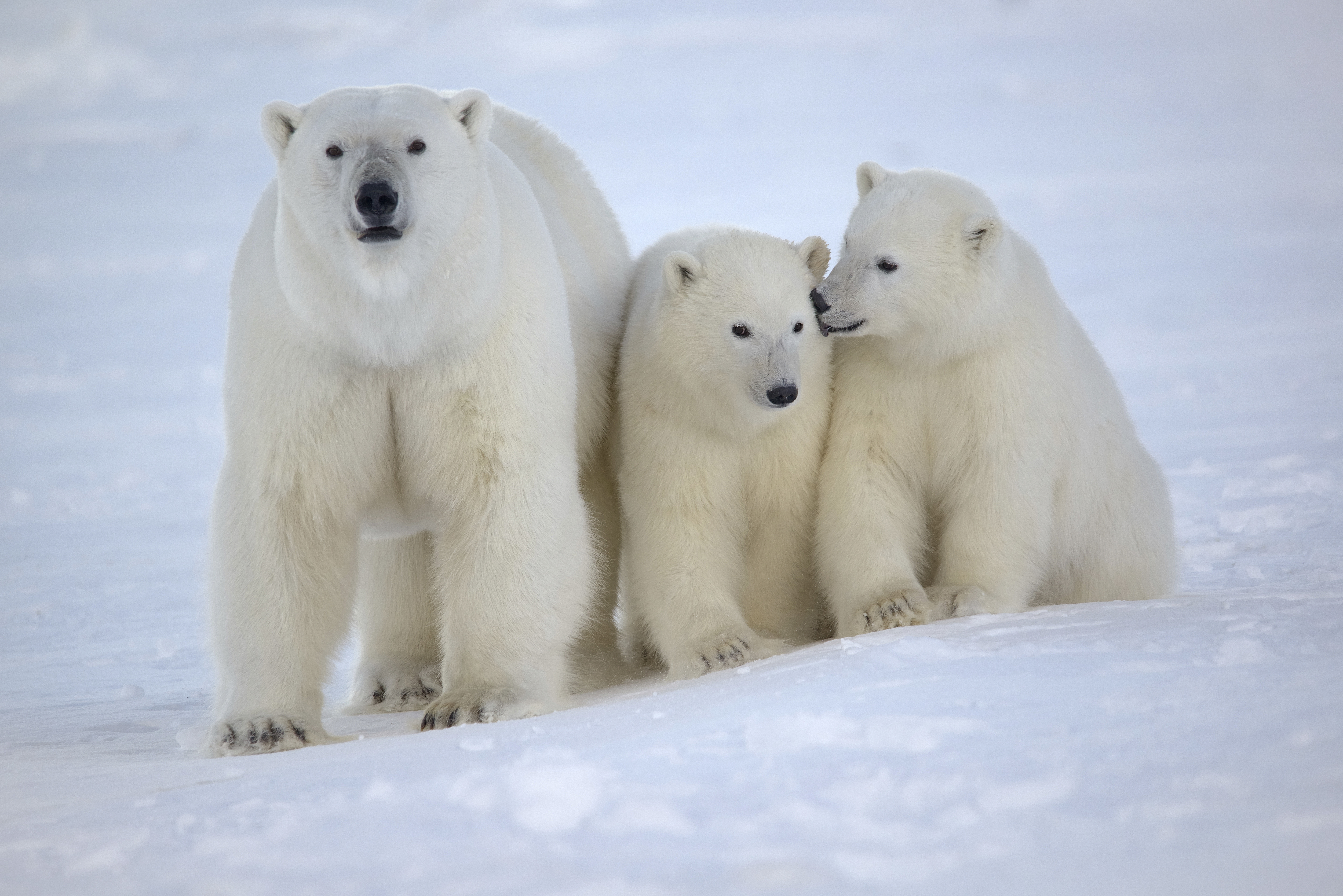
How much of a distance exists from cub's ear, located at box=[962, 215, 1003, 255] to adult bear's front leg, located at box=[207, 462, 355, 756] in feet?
7.43

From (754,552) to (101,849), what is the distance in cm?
274

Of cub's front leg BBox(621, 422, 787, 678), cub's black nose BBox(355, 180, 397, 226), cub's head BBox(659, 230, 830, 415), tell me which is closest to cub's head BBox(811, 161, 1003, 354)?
cub's head BBox(659, 230, 830, 415)

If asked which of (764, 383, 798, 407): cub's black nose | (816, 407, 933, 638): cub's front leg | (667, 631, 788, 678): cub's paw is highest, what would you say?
(764, 383, 798, 407): cub's black nose

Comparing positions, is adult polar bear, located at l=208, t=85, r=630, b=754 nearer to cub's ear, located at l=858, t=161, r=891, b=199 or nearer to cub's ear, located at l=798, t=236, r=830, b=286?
cub's ear, located at l=798, t=236, r=830, b=286

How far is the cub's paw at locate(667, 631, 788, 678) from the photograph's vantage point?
4.38 meters

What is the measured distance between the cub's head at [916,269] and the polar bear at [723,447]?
17 centimetres

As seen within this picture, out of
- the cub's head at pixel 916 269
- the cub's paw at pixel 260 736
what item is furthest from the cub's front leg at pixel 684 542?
the cub's paw at pixel 260 736

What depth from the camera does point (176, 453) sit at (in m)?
12.8

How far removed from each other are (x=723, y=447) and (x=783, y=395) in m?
0.47

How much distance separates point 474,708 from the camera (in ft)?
12.8

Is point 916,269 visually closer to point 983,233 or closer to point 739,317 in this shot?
point 983,233

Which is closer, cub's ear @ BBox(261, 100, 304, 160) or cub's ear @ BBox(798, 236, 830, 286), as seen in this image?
cub's ear @ BBox(261, 100, 304, 160)

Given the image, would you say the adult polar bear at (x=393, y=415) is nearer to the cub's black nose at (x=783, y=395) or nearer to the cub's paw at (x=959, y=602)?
the cub's black nose at (x=783, y=395)

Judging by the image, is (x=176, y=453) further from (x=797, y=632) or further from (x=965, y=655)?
(x=965, y=655)
